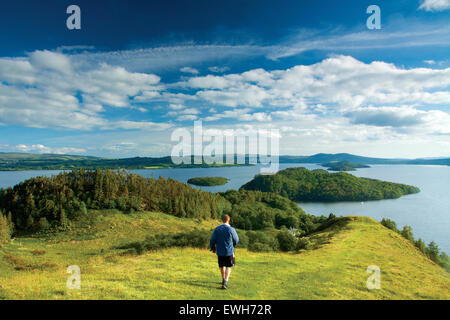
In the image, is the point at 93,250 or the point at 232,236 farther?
the point at 93,250

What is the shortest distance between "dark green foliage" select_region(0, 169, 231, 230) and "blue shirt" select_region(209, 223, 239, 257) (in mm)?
56171

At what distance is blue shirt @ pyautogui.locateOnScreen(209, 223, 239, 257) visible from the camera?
940cm

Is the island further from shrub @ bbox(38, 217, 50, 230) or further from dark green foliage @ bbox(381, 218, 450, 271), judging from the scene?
dark green foliage @ bbox(381, 218, 450, 271)

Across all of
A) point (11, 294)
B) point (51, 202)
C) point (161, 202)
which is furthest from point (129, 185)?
point (11, 294)

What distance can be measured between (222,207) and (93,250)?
72.2 metres

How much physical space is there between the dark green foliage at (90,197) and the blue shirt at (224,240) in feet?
184

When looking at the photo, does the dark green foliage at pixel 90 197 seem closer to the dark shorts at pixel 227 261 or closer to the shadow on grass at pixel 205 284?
the shadow on grass at pixel 205 284

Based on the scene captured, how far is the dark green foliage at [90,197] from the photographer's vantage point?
184ft


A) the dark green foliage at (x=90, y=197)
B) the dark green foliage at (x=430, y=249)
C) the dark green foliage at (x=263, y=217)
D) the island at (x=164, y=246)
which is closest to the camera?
the island at (x=164, y=246)

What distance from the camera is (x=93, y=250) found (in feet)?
124
